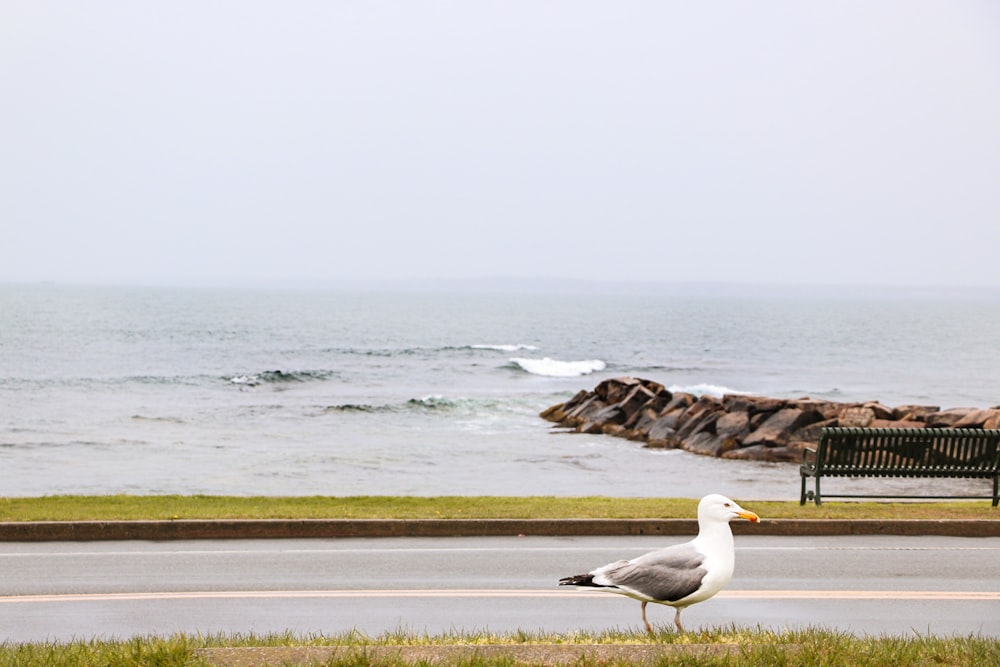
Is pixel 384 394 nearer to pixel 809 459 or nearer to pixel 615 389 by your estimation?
pixel 615 389

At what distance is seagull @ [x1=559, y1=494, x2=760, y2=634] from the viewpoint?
6.91 metres

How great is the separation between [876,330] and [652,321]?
1132 inches

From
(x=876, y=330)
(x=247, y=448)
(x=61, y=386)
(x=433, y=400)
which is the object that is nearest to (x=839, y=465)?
(x=247, y=448)

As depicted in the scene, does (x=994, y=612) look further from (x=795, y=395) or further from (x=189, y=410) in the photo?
(x=795, y=395)

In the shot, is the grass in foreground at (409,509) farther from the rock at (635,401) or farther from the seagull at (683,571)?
the rock at (635,401)

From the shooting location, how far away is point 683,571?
694cm

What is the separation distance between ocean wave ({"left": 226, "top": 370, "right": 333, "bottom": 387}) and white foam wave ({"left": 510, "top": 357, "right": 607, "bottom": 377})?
41.7 feet

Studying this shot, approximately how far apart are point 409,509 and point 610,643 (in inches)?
305

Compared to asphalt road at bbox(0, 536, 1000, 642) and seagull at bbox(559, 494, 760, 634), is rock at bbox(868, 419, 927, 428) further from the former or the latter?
seagull at bbox(559, 494, 760, 634)

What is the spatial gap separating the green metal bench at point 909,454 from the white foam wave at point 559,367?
49756mm

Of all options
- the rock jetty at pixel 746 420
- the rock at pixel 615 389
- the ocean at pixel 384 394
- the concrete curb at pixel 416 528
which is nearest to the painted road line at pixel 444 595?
the concrete curb at pixel 416 528

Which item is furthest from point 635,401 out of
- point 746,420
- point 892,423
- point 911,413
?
point 892,423

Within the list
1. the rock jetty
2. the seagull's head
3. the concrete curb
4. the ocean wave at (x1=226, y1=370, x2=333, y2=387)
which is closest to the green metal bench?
the concrete curb

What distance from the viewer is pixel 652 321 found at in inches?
5965
